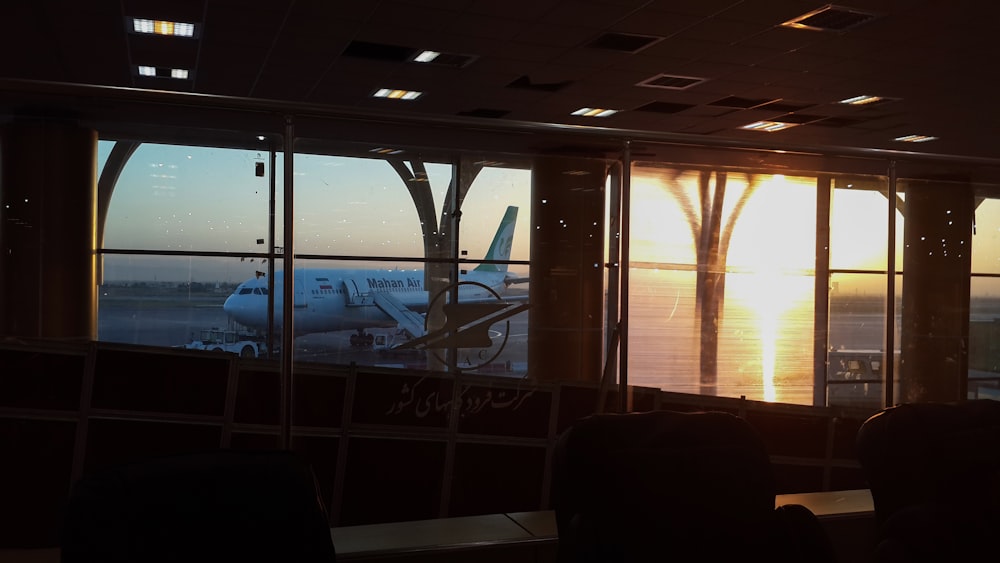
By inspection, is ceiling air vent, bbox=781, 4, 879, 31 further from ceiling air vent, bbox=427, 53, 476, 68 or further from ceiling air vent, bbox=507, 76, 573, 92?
ceiling air vent, bbox=427, 53, 476, 68

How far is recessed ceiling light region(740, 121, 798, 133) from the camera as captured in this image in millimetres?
10266

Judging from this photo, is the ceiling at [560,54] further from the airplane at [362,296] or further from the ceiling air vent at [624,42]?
the airplane at [362,296]

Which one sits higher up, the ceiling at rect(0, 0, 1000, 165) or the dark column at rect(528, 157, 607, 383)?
the ceiling at rect(0, 0, 1000, 165)

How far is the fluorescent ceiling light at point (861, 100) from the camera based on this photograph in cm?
882

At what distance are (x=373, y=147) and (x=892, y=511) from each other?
185 cm

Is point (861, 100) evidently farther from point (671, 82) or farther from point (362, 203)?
point (362, 203)

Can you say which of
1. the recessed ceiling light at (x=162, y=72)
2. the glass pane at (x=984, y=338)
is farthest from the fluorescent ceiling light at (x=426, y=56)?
the glass pane at (x=984, y=338)

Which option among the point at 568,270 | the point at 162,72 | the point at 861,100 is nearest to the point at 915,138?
the point at 861,100

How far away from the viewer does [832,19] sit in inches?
247

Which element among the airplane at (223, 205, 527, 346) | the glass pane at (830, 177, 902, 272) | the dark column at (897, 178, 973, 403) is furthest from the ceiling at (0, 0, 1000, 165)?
the airplane at (223, 205, 527, 346)

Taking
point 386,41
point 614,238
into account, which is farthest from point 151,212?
point 386,41

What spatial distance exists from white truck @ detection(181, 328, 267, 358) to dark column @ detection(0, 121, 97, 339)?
311mm

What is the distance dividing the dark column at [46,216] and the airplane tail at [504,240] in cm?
135

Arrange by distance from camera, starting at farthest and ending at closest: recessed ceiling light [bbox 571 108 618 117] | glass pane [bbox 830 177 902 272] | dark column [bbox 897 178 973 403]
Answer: recessed ceiling light [bbox 571 108 618 117] < dark column [bbox 897 178 973 403] < glass pane [bbox 830 177 902 272]
